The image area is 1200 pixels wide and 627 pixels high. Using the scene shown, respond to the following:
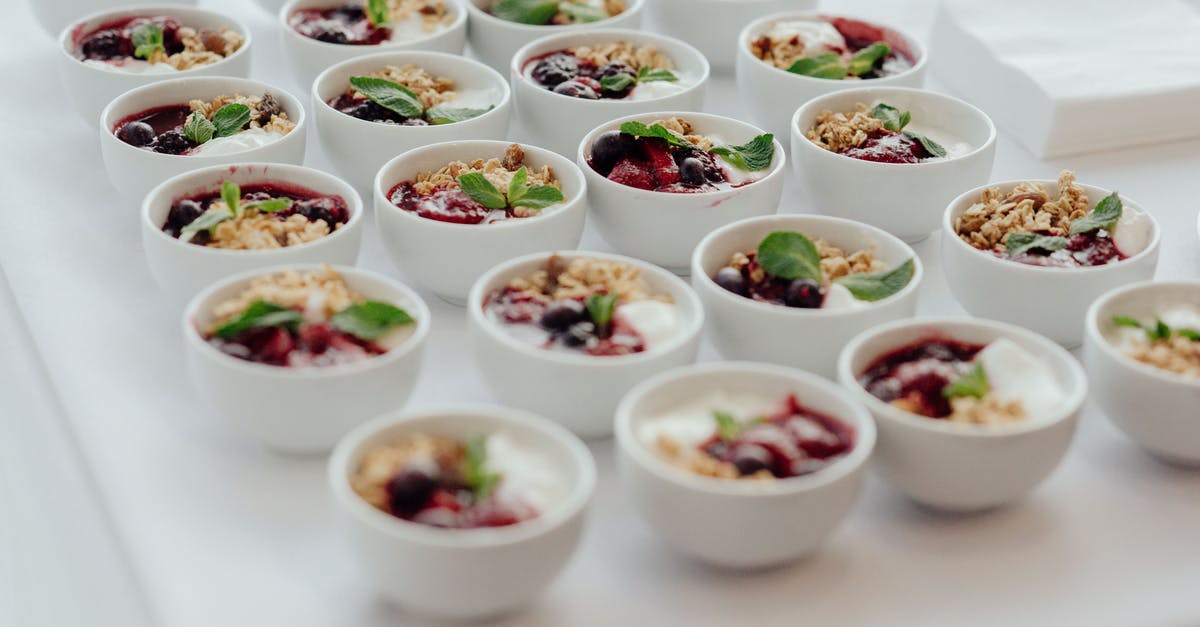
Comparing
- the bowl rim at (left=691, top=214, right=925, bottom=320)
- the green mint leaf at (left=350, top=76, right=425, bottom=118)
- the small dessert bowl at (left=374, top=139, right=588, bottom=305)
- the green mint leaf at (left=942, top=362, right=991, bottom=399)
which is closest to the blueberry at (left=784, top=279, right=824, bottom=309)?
the bowl rim at (left=691, top=214, right=925, bottom=320)

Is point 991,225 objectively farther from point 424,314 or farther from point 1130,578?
point 424,314

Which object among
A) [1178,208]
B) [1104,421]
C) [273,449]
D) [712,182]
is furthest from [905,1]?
[273,449]

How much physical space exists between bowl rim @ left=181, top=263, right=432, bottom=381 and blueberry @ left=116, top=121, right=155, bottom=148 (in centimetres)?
54

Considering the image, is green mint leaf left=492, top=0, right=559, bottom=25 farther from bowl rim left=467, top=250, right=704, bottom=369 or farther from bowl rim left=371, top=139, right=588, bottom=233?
bowl rim left=467, top=250, right=704, bottom=369

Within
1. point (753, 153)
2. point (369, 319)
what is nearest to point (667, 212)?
point (753, 153)

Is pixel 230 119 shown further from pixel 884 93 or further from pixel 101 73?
pixel 884 93

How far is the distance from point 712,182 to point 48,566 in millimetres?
1178

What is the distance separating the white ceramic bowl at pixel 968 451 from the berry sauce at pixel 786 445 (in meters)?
0.06

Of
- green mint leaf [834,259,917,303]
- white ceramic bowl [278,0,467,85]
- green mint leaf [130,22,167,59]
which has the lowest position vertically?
white ceramic bowl [278,0,467,85]

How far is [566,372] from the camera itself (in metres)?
1.77

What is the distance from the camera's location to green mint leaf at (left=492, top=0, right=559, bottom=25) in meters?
2.96

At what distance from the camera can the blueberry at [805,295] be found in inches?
76.6

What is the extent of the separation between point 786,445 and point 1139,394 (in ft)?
1.68

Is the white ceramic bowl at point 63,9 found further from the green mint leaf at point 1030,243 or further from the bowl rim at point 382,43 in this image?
the green mint leaf at point 1030,243
